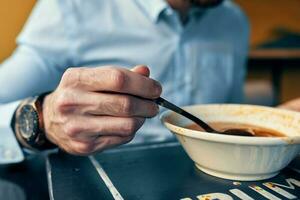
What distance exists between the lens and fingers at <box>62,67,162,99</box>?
0.49 meters

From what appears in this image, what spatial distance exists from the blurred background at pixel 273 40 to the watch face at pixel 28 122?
1103 mm

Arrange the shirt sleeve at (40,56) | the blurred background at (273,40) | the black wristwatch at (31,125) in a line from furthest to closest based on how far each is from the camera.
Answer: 1. the blurred background at (273,40)
2. the shirt sleeve at (40,56)
3. the black wristwatch at (31,125)

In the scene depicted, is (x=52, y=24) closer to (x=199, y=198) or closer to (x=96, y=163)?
(x=96, y=163)

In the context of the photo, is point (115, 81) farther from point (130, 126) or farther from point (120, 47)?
point (120, 47)

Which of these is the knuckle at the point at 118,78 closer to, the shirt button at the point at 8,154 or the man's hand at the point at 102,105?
the man's hand at the point at 102,105

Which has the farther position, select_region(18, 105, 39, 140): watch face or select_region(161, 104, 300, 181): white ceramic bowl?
select_region(18, 105, 39, 140): watch face

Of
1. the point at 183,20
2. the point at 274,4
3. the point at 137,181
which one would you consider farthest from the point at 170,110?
the point at 274,4

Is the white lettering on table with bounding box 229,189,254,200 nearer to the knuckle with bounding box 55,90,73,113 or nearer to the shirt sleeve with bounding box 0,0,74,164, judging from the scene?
the knuckle with bounding box 55,90,73,113

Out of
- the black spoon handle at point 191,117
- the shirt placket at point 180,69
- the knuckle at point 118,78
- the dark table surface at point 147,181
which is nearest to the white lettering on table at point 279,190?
the dark table surface at point 147,181

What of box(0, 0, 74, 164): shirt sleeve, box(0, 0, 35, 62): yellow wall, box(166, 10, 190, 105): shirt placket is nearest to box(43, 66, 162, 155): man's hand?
box(0, 0, 74, 164): shirt sleeve

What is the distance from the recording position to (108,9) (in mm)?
985

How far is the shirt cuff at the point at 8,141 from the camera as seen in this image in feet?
2.32

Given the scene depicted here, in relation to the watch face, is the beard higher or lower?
higher

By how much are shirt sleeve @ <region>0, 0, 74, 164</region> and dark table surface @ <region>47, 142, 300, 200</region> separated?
30 centimetres
